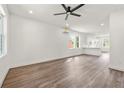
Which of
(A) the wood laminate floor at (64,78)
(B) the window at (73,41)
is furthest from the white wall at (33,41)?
(B) the window at (73,41)

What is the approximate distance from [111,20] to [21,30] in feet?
14.5

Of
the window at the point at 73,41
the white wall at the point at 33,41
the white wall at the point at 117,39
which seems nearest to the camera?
the white wall at the point at 117,39

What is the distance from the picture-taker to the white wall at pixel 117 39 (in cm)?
371

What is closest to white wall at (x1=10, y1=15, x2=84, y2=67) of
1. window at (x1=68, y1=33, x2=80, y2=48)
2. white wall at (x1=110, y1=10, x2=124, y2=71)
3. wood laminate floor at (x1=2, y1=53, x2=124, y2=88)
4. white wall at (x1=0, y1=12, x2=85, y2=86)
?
white wall at (x1=0, y1=12, x2=85, y2=86)

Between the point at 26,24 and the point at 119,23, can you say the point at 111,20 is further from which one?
the point at 26,24

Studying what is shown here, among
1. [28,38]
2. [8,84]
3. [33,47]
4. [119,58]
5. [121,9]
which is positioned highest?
[121,9]

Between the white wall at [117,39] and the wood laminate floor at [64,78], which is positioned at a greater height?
the white wall at [117,39]

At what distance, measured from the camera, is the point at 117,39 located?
3848mm

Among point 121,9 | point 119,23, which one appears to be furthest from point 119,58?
point 121,9

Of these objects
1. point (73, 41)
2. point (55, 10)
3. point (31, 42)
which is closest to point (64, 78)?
point (55, 10)

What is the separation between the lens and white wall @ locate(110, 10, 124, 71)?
371cm

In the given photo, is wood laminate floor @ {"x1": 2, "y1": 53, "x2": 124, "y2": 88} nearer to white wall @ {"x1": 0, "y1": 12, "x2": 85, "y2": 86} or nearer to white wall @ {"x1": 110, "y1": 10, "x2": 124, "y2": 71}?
white wall @ {"x1": 110, "y1": 10, "x2": 124, "y2": 71}

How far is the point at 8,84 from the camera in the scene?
255cm

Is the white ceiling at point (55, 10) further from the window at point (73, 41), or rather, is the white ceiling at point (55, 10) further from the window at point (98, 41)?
the window at point (98, 41)
